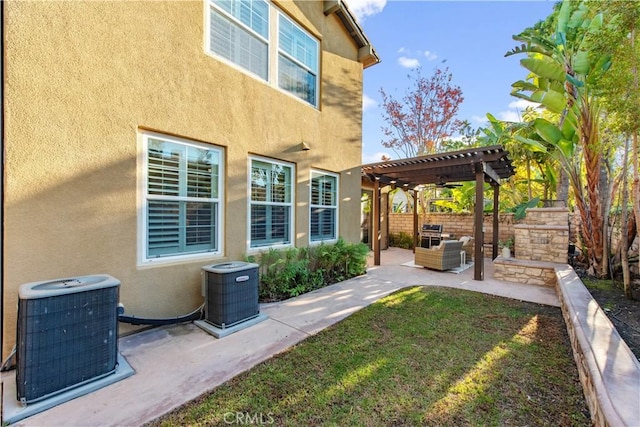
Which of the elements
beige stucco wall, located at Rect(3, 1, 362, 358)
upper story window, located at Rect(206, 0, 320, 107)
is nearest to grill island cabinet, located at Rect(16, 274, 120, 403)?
beige stucco wall, located at Rect(3, 1, 362, 358)

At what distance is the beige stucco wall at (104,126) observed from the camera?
3.27m

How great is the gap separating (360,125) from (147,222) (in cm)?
691

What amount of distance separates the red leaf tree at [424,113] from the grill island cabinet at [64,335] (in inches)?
735

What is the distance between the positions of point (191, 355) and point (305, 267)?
11.5 ft

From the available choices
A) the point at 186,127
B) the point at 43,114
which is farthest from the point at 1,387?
the point at 186,127

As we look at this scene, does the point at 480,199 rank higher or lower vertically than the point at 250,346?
higher

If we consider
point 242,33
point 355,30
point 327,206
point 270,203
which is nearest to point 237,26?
point 242,33

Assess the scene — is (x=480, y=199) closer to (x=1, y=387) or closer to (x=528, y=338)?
(x=528, y=338)

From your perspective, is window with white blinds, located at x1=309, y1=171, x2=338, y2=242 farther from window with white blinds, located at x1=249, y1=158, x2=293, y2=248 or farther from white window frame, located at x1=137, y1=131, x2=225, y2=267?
white window frame, located at x1=137, y1=131, x2=225, y2=267

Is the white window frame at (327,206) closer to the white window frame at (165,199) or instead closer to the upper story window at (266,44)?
the upper story window at (266,44)

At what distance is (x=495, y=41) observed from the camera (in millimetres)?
10578

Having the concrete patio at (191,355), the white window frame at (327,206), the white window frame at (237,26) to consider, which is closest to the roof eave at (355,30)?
the white window frame at (237,26)

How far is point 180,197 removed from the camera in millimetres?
4754

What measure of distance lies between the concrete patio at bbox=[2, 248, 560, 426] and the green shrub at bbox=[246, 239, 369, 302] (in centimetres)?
36
